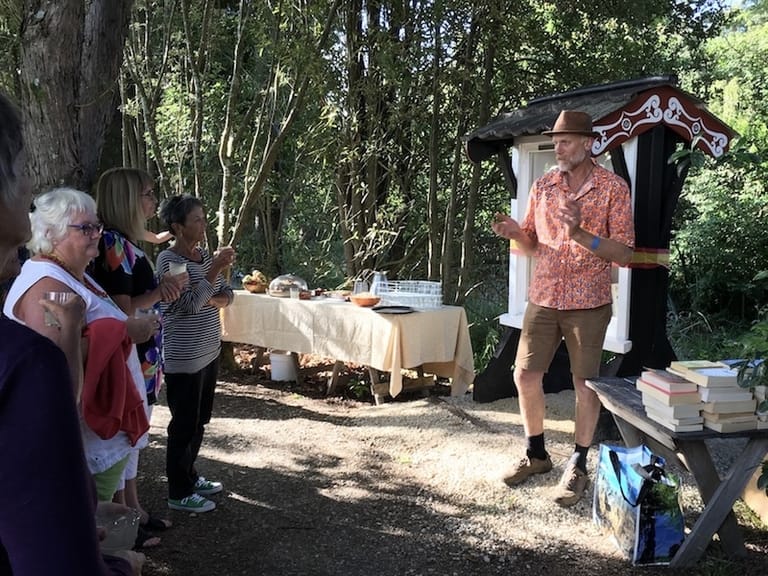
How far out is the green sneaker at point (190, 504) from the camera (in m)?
3.43

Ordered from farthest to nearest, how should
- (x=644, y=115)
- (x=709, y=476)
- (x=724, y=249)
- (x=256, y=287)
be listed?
(x=724, y=249)
(x=256, y=287)
(x=644, y=115)
(x=709, y=476)

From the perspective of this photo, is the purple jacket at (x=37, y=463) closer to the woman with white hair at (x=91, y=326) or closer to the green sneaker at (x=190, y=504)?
the woman with white hair at (x=91, y=326)

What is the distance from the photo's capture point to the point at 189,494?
3.45m

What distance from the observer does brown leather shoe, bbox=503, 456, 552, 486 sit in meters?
3.68

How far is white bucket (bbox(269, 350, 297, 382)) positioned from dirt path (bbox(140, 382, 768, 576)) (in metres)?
1.00

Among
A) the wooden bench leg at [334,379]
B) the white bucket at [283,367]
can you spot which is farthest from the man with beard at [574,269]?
the white bucket at [283,367]

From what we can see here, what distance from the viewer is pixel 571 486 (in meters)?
3.46

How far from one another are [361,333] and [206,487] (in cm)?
203

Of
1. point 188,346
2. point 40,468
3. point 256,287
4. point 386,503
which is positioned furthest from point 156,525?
point 256,287

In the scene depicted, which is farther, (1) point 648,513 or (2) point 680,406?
(1) point 648,513

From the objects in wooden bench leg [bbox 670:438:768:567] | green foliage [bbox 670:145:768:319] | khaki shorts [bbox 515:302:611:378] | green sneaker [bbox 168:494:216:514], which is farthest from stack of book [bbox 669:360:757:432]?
green foliage [bbox 670:145:768:319]

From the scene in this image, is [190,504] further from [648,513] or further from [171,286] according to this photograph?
[648,513]

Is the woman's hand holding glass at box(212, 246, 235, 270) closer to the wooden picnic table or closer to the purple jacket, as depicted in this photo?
the wooden picnic table

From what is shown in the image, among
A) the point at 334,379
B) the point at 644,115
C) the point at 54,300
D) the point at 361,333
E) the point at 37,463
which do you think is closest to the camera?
the point at 37,463
